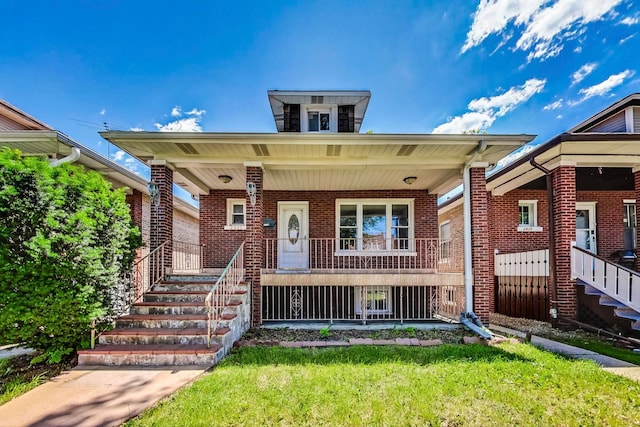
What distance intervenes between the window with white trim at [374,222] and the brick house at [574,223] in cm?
261

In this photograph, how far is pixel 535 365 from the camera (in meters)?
4.50

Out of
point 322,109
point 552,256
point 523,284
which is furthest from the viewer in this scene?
point 322,109

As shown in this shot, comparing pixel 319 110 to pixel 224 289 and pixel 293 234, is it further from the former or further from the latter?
pixel 224 289

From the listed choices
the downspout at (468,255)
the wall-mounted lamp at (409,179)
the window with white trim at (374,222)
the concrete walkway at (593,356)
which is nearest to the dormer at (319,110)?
the wall-mounted lamp at (409,179)

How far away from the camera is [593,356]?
5.05 metres

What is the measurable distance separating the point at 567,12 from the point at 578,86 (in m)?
10.6

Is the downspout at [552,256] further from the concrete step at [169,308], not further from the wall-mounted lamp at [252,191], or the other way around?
the concrete step at [169,308]

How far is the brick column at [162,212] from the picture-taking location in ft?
22.8

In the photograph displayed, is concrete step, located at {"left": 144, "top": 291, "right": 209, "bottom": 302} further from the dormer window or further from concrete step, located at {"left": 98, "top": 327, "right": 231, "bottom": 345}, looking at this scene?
the dormer window

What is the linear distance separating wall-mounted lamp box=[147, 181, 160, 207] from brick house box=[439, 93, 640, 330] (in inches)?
322

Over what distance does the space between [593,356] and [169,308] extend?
22.3 ft

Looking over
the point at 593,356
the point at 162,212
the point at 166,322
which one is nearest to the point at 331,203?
the point at 162,212

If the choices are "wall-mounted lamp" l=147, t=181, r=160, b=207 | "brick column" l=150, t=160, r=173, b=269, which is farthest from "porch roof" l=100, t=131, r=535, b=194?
"wall-mounted lamp" l=147, t=181, r=160, b=207

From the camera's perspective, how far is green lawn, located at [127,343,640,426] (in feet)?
10.2
